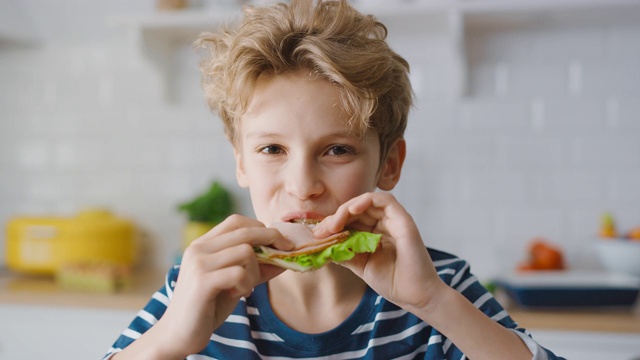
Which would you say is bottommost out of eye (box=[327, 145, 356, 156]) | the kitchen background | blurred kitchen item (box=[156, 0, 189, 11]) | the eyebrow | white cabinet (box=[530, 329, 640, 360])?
white cabinet (box=[530, 329, 640, 360])

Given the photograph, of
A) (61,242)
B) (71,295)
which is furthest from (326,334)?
(61,242)

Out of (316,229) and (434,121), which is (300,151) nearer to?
(316,229)

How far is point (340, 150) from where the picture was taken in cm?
110

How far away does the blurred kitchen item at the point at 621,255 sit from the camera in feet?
6.81

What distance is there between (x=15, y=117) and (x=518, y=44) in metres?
2.01

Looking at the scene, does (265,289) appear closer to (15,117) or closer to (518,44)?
(518,44)

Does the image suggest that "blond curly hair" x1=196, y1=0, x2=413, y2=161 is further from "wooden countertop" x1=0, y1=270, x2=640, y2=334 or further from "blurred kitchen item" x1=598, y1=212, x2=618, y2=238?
"blurred kitchen item" x1=598, y1=212, x2=618, y2=238

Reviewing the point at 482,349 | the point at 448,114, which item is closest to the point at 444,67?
the point at 448,114

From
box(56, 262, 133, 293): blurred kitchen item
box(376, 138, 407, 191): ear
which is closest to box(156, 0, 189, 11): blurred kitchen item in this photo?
box(56, 262, 133, 293): blurred kitchen item

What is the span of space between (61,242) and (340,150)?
166 cm

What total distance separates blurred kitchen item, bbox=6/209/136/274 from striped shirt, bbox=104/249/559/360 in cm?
135

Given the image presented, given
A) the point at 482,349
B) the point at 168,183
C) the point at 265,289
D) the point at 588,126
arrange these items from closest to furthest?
the point at 482,349, the point at 265,289, the point at 588,126, the point at 168,183

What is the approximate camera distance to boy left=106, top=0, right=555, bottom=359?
37.1 inches

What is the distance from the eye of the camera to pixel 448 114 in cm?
249
